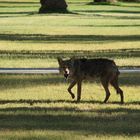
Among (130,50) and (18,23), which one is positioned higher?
(130,50)

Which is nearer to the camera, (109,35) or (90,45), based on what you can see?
(90,45)

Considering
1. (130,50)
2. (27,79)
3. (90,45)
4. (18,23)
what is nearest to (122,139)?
(27,79)

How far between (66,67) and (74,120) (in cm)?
266

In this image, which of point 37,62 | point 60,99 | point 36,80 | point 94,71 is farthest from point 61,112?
point 37,62

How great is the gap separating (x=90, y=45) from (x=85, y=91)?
50.1ft

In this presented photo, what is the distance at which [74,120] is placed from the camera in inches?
465

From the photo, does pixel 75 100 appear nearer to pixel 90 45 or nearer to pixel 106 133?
pixel 106 133

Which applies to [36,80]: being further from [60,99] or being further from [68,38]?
[68,38]

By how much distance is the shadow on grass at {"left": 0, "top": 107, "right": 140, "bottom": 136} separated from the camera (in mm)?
10867

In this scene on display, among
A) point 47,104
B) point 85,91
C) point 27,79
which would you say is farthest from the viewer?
point 27,79

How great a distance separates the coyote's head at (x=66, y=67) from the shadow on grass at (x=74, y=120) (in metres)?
1.12

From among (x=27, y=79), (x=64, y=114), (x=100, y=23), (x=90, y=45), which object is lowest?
(x=100, y=23)

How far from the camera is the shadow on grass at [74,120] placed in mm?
10867

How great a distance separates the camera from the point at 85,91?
17.0 m
